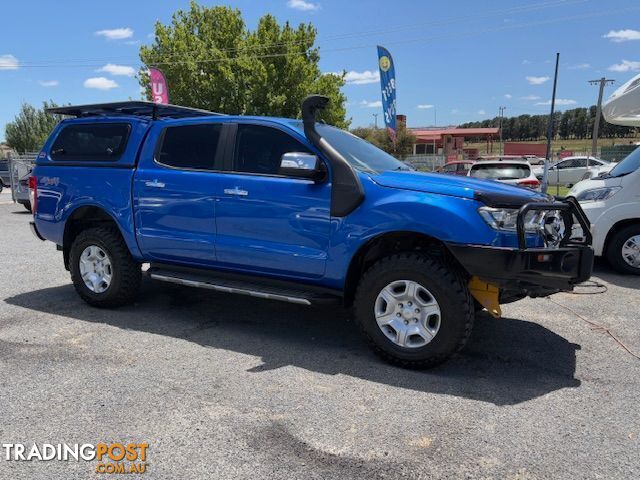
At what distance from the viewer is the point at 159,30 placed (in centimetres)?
3216

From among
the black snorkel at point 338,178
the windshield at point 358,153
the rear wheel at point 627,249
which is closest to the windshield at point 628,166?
the rear wheel at point 627,249

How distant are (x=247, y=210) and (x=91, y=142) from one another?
2.19 metres

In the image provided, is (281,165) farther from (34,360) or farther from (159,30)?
(159,30)

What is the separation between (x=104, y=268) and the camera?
5367mm

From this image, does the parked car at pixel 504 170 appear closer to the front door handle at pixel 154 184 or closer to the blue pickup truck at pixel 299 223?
the blue pickup truck at pixel 299 223

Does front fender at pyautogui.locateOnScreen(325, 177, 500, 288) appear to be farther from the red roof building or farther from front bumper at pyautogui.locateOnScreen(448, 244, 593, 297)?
the red roof building

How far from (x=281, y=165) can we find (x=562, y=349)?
2.78 metres

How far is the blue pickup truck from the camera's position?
372cm

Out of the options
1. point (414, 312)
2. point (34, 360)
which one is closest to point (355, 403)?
point (414, 312)

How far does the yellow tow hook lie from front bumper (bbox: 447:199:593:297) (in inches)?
3.5

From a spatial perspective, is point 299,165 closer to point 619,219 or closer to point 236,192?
point 236,192

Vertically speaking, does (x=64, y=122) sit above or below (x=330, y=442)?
above

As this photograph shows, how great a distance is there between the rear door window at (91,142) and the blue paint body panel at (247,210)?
0.08m

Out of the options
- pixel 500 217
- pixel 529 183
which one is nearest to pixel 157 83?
pixel 529 183
